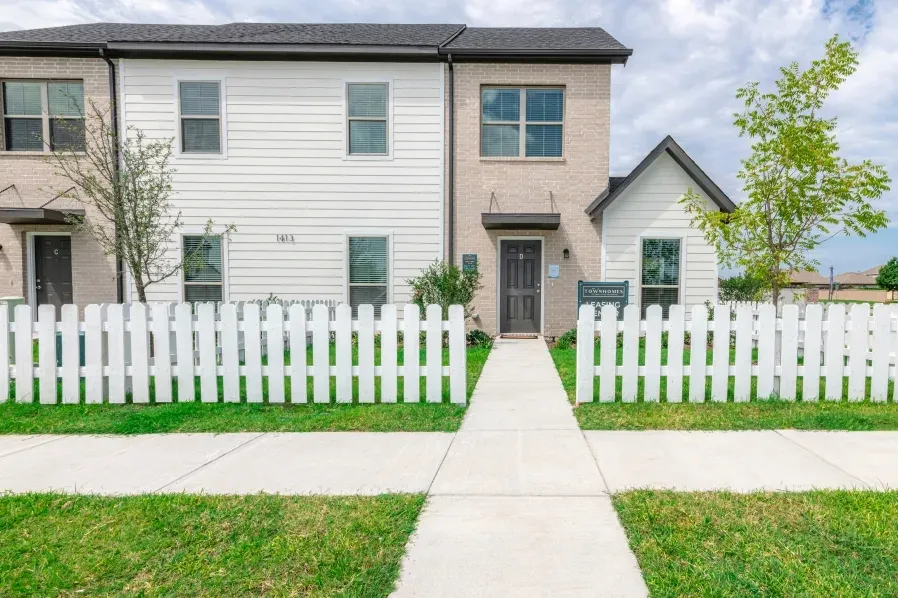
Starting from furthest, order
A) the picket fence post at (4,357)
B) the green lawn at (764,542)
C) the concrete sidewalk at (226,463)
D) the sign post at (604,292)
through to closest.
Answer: the sign post at (604,292), the picket fence post at (4,357), the concrete sidewalk at (226,463), the green lawn at (764,542)

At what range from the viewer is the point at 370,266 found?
12203mm

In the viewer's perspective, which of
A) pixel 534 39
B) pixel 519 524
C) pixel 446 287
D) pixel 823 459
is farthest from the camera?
pixel 534 39

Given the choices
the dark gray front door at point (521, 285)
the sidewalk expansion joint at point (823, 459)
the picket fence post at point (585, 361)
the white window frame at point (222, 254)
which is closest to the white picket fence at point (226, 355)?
the picket fence post at point (585, 361)

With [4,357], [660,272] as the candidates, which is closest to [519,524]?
Result: [4,357]

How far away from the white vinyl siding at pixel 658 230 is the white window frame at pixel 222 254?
9.05 meters

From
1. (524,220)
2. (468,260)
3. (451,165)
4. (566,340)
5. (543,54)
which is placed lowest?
(566,340)

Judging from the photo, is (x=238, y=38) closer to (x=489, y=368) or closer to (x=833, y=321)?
(x=489, y=368)

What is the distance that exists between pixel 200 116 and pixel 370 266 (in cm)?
535

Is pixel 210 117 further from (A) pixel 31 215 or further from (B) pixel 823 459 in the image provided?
(B) pixel 823 459

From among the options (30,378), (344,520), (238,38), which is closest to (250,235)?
(238,38)

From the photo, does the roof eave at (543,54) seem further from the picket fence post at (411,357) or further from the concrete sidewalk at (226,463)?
the concrete sidewalk at (226,463)

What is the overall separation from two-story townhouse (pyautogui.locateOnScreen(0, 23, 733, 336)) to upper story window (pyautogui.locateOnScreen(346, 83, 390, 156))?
0.03 metres

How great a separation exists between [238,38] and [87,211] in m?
5.38

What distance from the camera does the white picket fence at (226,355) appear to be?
593cm
